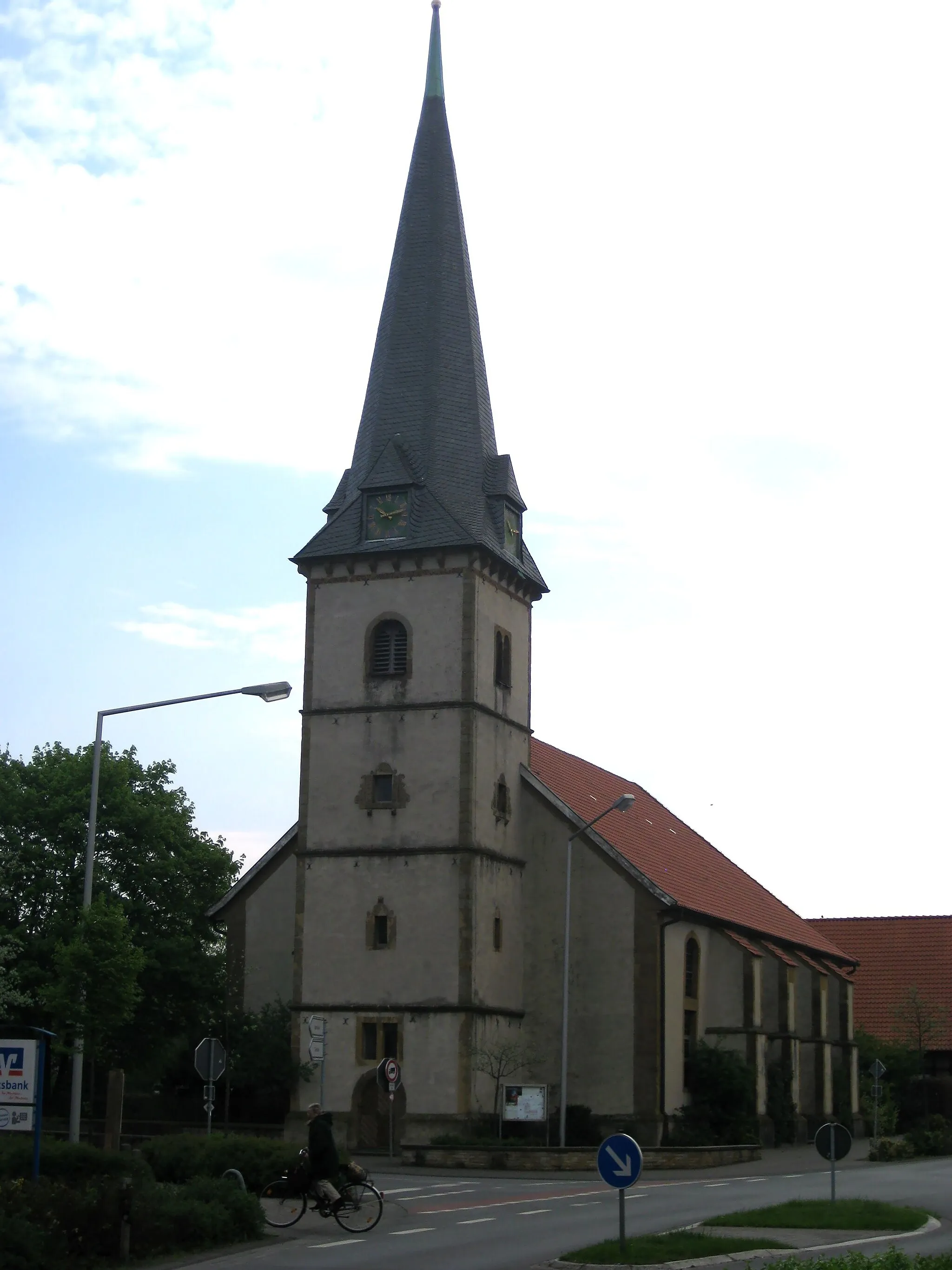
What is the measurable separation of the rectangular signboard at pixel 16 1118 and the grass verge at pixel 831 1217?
28.2 feet

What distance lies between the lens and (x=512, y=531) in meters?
47.1

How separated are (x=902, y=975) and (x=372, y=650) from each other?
35.2 m

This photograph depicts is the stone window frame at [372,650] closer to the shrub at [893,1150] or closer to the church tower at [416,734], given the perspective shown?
the church tower at [416,734]

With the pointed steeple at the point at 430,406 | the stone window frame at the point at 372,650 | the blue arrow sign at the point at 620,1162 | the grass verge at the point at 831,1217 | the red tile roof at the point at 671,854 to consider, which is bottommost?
the grass verge at the point at 831,1217

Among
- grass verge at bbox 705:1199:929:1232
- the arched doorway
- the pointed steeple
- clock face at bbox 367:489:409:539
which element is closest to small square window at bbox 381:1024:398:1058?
the arched doorway

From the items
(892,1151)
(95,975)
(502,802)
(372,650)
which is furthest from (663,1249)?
(892,1151)

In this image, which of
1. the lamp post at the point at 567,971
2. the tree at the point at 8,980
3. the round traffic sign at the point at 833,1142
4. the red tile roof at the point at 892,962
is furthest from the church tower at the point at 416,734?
the red tile roof at the point at 892,962

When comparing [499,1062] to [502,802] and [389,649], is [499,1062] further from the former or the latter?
[389,649]

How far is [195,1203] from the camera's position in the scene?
19.9 m

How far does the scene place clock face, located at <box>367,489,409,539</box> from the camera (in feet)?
148

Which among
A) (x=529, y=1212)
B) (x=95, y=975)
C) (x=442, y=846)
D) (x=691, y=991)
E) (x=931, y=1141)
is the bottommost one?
(x=931, y=1141)

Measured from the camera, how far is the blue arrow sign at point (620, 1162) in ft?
54.7

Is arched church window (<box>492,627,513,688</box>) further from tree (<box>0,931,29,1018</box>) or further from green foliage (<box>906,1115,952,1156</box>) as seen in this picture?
green foliage (<box>906,1115,952,1156</box>)

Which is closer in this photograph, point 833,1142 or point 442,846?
point 833,1142
